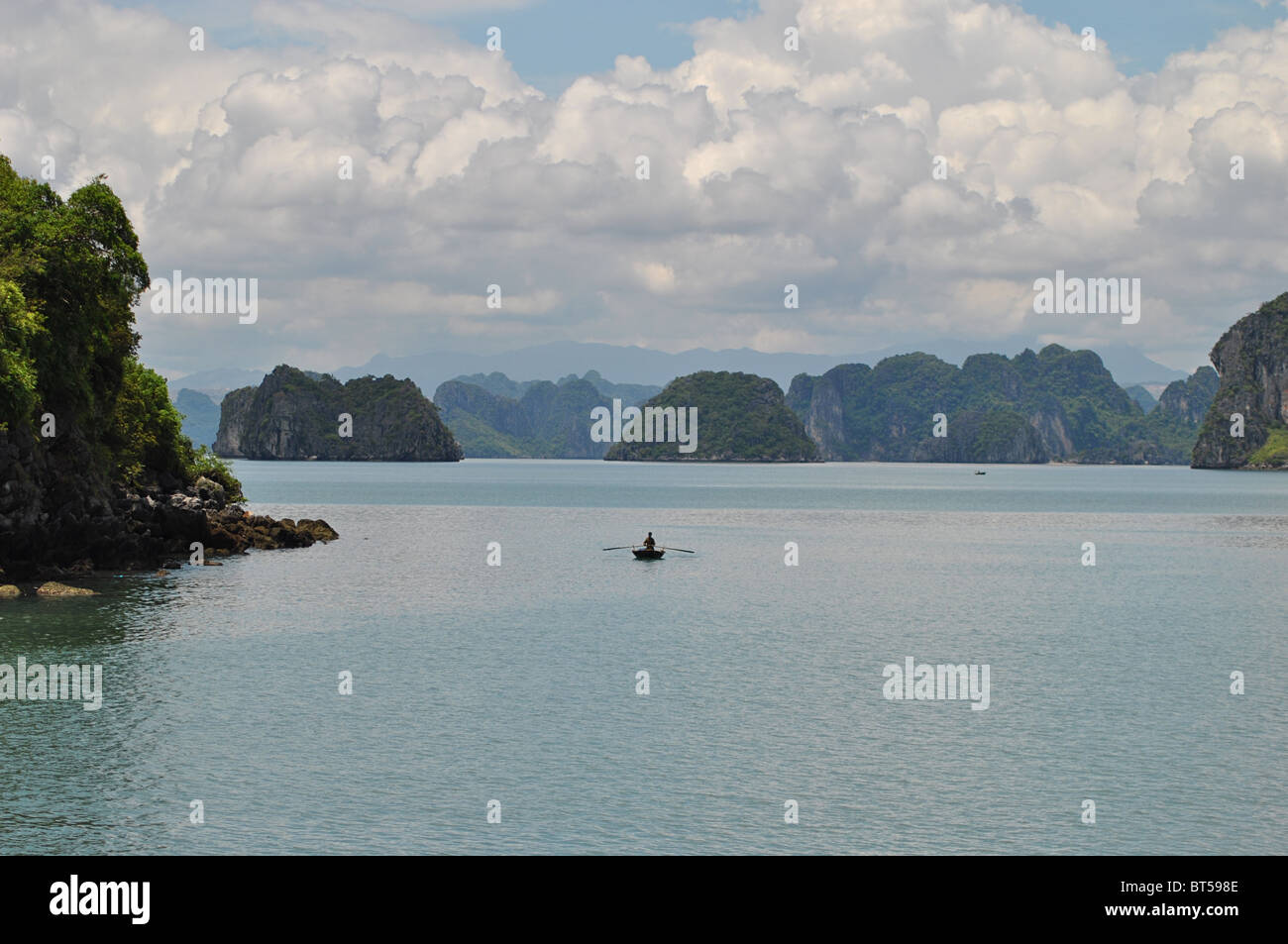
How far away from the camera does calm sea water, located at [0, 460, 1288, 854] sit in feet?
84.3

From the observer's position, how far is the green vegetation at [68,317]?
58.7 meters

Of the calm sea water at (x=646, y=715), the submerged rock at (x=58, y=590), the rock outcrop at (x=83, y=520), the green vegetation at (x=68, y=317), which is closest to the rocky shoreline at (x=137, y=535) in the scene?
the rock outcrop at (x=83, y=520)

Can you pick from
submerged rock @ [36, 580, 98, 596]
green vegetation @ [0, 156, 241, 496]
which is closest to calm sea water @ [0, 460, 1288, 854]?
submerged rock @ [36, 580, 98, 596]

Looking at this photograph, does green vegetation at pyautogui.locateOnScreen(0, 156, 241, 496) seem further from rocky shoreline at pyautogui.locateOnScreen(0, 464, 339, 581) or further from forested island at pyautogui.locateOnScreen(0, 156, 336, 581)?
rocky shoreline at pyautogui.locateOnScreen(0, 464, 339, 581)

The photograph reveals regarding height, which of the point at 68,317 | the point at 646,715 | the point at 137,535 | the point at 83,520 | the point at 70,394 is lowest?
the point at 646,715

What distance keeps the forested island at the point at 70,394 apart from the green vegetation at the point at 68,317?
0.07 metres

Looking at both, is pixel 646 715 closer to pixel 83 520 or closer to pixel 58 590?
pixel 58 590

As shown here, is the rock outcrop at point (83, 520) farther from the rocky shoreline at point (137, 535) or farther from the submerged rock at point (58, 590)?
the submerged rock at point (58, 590)

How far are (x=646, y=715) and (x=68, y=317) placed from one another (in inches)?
1782

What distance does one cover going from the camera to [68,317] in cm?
6444

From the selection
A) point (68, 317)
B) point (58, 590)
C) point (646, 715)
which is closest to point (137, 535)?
point (58, 590)

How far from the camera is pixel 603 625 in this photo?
184 feet
